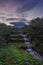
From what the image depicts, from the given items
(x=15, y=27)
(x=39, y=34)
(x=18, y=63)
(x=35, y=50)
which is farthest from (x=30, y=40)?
(x=18, y=63)

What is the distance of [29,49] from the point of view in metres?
15.6

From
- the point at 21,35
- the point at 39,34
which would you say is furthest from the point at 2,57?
the point at 21,35

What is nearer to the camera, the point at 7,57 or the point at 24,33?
the point at 7,57

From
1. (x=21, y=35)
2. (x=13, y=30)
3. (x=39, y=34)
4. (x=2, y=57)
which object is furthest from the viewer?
(x=13, y=30)

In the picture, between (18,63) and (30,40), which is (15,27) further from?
(18,63)

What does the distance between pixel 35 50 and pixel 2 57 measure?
594cm

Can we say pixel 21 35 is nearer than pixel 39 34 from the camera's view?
No

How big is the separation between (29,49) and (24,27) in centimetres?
757

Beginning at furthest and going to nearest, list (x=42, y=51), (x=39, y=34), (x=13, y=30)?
(x=13, y=30) → (x=39, y=34) → (x=42, y=51)

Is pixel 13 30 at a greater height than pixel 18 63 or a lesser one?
greater

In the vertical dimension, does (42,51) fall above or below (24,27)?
below

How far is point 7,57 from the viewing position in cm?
993

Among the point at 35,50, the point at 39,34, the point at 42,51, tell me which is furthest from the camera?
the point at 39,34

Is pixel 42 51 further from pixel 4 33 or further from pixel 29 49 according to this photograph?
pixel 4 33
